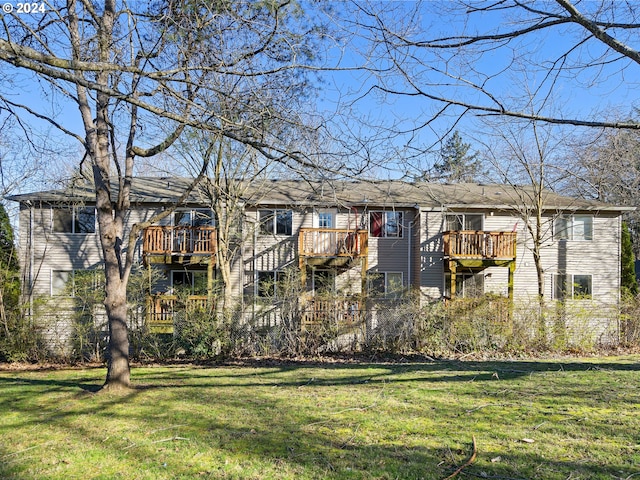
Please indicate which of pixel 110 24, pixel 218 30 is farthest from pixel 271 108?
pixel 110 24

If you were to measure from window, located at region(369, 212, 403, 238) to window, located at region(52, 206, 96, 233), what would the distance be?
10422 millimetres

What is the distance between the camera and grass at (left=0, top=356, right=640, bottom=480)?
4477 mm

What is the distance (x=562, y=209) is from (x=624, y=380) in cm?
1035

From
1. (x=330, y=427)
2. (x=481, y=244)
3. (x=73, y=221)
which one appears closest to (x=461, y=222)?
(x=481, y=244)

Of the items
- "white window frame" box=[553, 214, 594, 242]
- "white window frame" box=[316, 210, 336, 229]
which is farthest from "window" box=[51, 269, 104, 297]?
"white window frame" box=[553, 214, 594, 242]

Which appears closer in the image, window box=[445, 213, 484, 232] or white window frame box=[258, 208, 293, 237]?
white window frame box=[258, 208, 293, 237]

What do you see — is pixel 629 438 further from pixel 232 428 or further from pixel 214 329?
pixel 214 329

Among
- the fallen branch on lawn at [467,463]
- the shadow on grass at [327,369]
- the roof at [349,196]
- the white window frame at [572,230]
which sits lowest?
the shadow on grass at [327,369]

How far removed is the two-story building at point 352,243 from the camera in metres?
17.1

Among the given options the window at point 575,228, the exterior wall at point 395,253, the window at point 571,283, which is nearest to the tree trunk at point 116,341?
the exterior wall at point 395,253

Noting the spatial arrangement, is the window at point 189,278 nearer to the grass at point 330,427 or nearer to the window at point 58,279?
the window at point 58,279

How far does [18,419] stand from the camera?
21.6 feet

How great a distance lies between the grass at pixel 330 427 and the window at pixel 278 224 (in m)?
9.14

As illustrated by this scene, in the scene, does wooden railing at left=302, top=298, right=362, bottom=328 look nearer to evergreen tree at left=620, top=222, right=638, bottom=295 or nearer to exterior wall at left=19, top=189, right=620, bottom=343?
exterior wall at left=19, top=189, right=620, bottom=343
